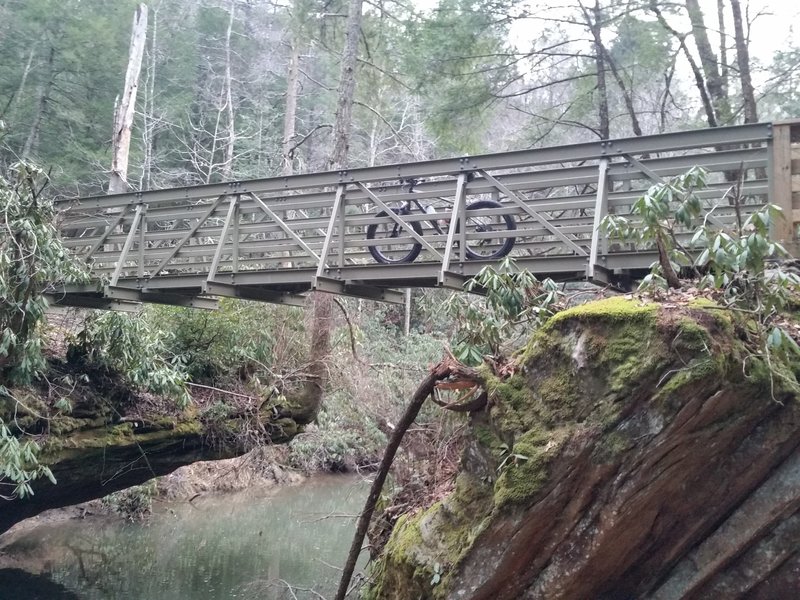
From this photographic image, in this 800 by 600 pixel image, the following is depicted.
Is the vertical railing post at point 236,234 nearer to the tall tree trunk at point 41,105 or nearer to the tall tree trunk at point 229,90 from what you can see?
the tall tree trunk at point 41,105

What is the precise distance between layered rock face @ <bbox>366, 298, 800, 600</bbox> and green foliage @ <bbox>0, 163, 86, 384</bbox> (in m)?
5.45

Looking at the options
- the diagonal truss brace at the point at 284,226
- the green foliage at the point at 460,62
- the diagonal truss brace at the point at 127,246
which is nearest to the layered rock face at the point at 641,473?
the diagonal truss brace at the point at 284,226

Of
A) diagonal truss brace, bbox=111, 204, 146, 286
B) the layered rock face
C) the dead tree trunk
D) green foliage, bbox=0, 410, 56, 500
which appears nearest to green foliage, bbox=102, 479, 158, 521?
green foliage, bbox=0, 410, 56, 500

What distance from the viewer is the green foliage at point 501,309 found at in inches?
235

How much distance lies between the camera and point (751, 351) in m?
4.66

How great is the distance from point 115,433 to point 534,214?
6038 millimetres

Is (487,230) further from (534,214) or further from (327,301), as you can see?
(327,301)

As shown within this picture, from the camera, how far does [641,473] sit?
14.8 ft

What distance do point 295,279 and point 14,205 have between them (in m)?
3.08

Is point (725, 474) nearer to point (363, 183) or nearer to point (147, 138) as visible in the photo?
point (363, 183)

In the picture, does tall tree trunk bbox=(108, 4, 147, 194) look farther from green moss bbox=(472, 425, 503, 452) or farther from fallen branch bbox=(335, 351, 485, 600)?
green moss bbox=(472, 425, 503, 452)

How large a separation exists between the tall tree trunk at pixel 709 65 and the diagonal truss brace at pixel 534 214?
5747 millimetres

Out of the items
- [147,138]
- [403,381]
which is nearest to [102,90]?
[147,138]

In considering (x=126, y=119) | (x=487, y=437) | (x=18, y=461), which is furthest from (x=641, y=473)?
(x=126, y=119)
